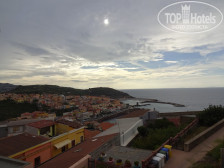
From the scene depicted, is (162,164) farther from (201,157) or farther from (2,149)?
(2,149)

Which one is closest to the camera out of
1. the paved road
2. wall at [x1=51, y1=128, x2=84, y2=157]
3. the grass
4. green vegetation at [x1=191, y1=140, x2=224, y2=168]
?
green vegetation at [x1=191, y1=140, x2=224, y2=168]

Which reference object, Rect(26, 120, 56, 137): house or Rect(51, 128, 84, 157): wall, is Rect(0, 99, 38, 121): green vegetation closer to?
Rect(26, 120, 56, 137): house

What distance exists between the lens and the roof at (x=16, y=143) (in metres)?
7.27

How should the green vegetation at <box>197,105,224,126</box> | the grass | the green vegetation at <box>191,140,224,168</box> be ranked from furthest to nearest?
the green vegetation at <box>197,105,224,126</box> → the grass → the green vegetation at <box>191,140,224,168</box>

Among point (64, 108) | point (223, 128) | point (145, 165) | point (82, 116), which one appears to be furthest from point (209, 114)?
point (64, 108)

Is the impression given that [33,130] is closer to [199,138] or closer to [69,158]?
[69,158]

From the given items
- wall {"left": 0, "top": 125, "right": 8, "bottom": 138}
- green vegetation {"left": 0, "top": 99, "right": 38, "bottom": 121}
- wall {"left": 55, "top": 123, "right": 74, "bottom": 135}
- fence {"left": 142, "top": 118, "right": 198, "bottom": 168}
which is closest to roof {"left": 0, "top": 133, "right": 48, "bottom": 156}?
wall {"left": 55, "top": 123, "right": 74, "bottom": 135}

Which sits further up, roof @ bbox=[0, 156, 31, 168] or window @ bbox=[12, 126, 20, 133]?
roof @ bbox=[0, 156, 31, 168]

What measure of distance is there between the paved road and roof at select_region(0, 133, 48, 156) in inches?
285

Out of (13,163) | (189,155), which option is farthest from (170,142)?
(13,163)

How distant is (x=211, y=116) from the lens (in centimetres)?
838

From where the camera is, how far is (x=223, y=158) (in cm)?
342

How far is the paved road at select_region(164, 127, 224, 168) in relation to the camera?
459cm

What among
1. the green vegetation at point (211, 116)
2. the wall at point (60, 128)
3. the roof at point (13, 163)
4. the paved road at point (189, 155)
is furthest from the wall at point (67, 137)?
the green vegetation at point (211, 116)
